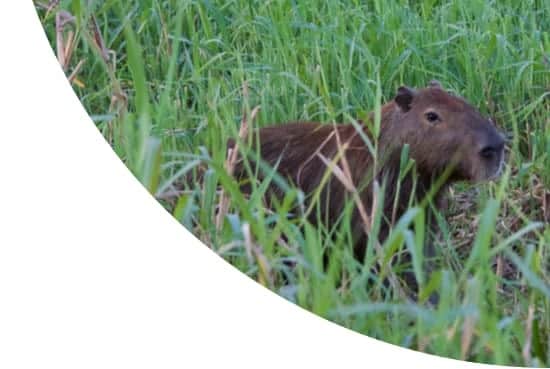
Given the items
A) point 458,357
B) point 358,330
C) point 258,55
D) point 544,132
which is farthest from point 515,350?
point 258,55

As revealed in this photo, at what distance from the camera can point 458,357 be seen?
1685 millimetres

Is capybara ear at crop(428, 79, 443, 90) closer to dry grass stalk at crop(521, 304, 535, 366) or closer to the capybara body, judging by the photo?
the capybara body

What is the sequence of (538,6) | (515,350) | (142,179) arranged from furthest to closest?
(538,6)
(142,179)
(515,350)

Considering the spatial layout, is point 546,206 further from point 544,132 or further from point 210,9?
point 210,9

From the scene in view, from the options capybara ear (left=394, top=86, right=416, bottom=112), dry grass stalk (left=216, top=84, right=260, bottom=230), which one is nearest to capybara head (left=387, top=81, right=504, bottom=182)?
capybara ear (left=394, top=86, right=416, bottom=112)

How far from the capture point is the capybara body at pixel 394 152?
6.56 ft

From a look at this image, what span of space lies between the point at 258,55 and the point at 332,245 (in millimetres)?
272

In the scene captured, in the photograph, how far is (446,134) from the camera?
7.00 feet

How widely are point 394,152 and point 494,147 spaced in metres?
0.23

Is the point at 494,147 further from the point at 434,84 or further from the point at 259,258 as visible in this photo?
the point at 259,258

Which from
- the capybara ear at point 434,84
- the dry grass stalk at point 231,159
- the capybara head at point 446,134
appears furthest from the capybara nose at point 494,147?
the dry grass stalk at point 231,159

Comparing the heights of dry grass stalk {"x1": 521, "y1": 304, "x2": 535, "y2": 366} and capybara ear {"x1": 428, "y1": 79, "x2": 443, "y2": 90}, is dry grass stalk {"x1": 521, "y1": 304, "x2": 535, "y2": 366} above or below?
below

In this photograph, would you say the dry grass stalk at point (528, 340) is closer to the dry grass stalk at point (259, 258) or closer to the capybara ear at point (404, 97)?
the dry grass stalk at point (259, 258)

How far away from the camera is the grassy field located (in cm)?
172
